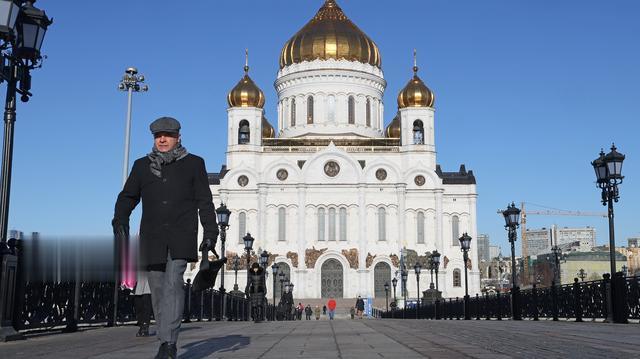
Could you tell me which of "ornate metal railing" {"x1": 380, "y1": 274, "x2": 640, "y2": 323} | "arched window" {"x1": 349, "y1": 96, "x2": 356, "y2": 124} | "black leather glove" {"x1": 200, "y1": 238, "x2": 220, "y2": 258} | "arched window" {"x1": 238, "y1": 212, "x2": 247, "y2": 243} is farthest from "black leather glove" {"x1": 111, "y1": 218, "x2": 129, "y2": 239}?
"arched window" {"x1": 349, "y1": 96, "x2": 356, "y2": 124}

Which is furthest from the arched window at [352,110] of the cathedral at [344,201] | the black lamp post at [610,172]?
the black lamp post at [610,172]

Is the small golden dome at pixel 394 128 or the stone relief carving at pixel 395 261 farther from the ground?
the small golden dome at pixel 394 128

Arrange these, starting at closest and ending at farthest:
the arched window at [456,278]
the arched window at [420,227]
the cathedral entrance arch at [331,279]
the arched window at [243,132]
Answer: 1. the cathedral entrance arch at [331,279]
2. the arched window at [420,227]
3. the arched window at [456,278]
4. the arched window at [243,132]

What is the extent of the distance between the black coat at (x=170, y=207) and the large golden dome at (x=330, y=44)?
65.0 m

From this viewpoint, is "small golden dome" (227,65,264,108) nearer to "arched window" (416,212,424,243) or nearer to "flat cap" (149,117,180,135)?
"arched window" (416,212,424,243)

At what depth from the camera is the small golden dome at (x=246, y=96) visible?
67188mm

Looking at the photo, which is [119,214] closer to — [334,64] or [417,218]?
[417,218]

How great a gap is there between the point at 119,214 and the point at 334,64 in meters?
64.9

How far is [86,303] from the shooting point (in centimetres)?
1358

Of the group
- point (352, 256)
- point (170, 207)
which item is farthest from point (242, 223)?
point (170, 207)

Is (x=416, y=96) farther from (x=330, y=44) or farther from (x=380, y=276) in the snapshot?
(x=380, y=276)

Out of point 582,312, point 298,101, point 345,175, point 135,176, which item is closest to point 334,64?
point 298,101

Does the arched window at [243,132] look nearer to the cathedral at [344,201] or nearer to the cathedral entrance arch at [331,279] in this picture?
the cathedral at [344,201]

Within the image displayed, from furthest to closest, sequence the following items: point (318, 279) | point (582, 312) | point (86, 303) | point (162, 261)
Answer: point (318, 279) → point (582, 312) → point (86, 303) → point (162, 261)
